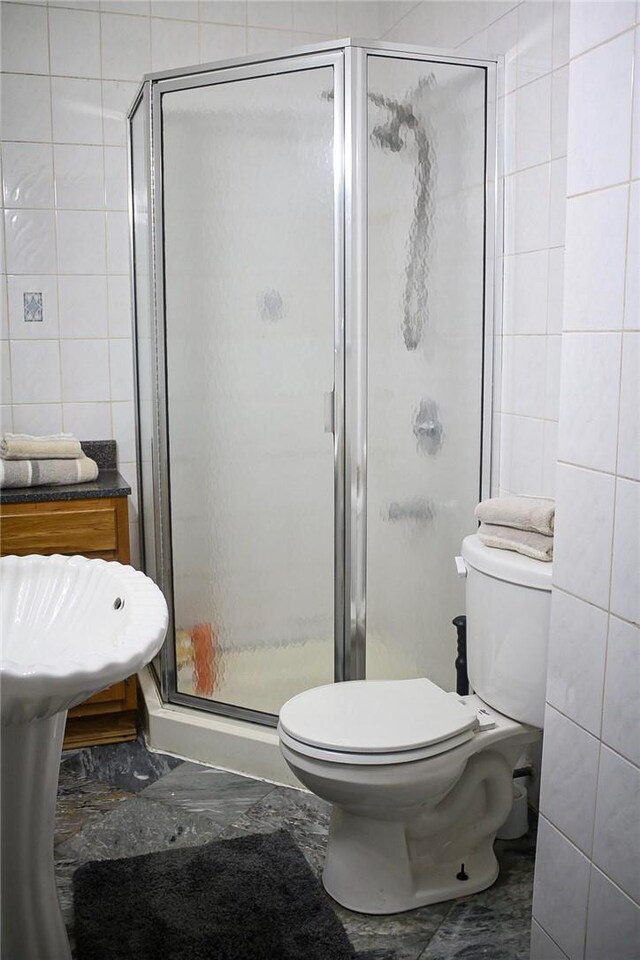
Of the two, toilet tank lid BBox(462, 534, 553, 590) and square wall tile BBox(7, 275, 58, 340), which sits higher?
square wall tile BBox(7, 275, 58, 340)

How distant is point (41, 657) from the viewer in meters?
1.28

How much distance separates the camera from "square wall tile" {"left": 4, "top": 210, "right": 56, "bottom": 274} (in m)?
2.83

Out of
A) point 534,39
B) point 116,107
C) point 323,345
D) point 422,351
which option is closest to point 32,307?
point 116,107

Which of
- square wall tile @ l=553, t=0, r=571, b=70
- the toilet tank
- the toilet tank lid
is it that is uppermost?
square wall tile @ l=553, t=0, r=571, b=70

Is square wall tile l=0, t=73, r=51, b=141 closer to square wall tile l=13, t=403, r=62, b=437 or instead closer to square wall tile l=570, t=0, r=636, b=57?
square wall tile l=13, t=403, r=62, b=437

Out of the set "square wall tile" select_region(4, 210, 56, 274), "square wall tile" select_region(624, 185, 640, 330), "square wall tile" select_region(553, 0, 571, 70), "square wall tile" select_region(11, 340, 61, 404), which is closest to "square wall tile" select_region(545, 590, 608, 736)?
"square wall tile" select_region(624, 185, 640, 330)

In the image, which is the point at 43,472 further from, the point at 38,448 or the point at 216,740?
the point at 216,740

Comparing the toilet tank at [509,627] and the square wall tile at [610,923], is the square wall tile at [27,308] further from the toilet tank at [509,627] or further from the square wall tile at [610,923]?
the square wall tile at [610,923]

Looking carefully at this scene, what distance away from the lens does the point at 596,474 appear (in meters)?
1.38

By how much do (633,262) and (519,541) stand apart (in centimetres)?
74

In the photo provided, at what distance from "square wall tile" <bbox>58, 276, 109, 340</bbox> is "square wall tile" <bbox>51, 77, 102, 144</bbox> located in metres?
0.44

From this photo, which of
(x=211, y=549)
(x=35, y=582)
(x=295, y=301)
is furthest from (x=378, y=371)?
(x=35, y=582)

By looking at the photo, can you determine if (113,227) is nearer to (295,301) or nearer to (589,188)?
(295,301)

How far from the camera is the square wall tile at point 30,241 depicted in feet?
9.29
